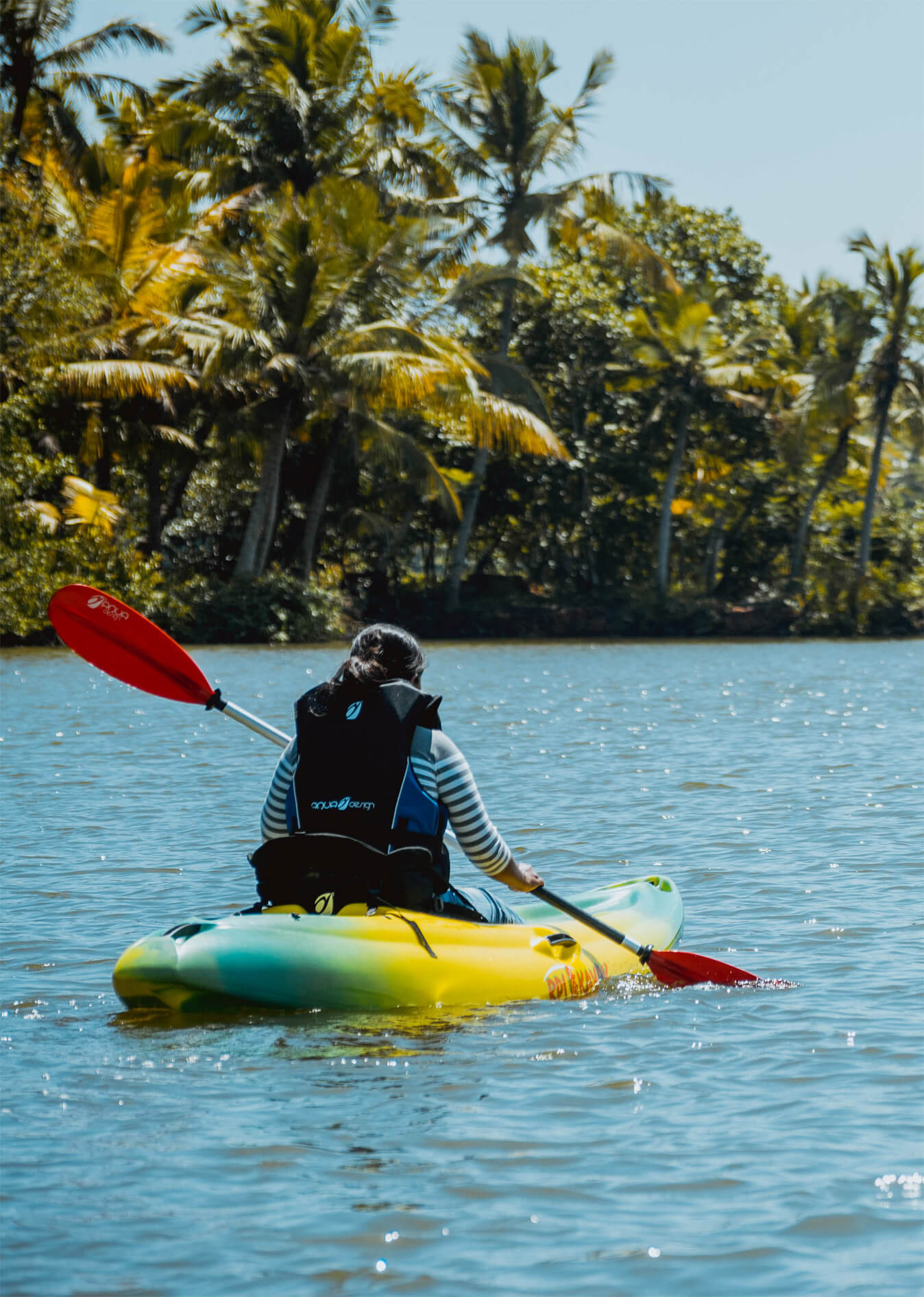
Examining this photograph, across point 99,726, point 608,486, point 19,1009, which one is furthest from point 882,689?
point 608,486

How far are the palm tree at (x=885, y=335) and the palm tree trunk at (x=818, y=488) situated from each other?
52.3 inches

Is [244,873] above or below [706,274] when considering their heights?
below

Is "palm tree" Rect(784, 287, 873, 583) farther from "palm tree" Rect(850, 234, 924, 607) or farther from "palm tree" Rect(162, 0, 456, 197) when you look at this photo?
"palm tree" Rect(162, 0, 456, 197)

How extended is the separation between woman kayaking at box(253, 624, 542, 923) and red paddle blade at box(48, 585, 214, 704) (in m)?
1.55

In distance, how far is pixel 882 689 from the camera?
2069 centimetres

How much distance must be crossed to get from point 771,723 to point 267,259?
1621 cm

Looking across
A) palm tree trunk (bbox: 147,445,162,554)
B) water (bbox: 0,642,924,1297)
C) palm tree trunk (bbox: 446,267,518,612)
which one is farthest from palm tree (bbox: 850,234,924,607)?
water (bbox: 0,642,924,1297)

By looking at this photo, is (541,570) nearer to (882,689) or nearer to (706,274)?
(706,274)

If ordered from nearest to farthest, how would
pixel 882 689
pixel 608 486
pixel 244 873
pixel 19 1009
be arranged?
pixel 19 1009
pixel 244 873
pixel 882 689
pixel 608 486

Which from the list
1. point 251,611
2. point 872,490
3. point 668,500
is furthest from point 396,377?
point 872,490

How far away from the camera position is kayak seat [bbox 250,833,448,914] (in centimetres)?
496

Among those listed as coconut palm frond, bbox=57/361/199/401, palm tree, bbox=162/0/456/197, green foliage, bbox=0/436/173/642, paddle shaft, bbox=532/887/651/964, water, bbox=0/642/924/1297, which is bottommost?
water, bbox=0/642/924/1297

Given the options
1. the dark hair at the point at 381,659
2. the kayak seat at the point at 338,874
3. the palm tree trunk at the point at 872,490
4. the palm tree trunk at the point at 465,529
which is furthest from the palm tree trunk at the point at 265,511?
the kayak seat at the point at 338,874

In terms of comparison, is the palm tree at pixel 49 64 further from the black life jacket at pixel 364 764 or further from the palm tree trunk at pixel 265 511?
the black life jacket at pixel 364 764
